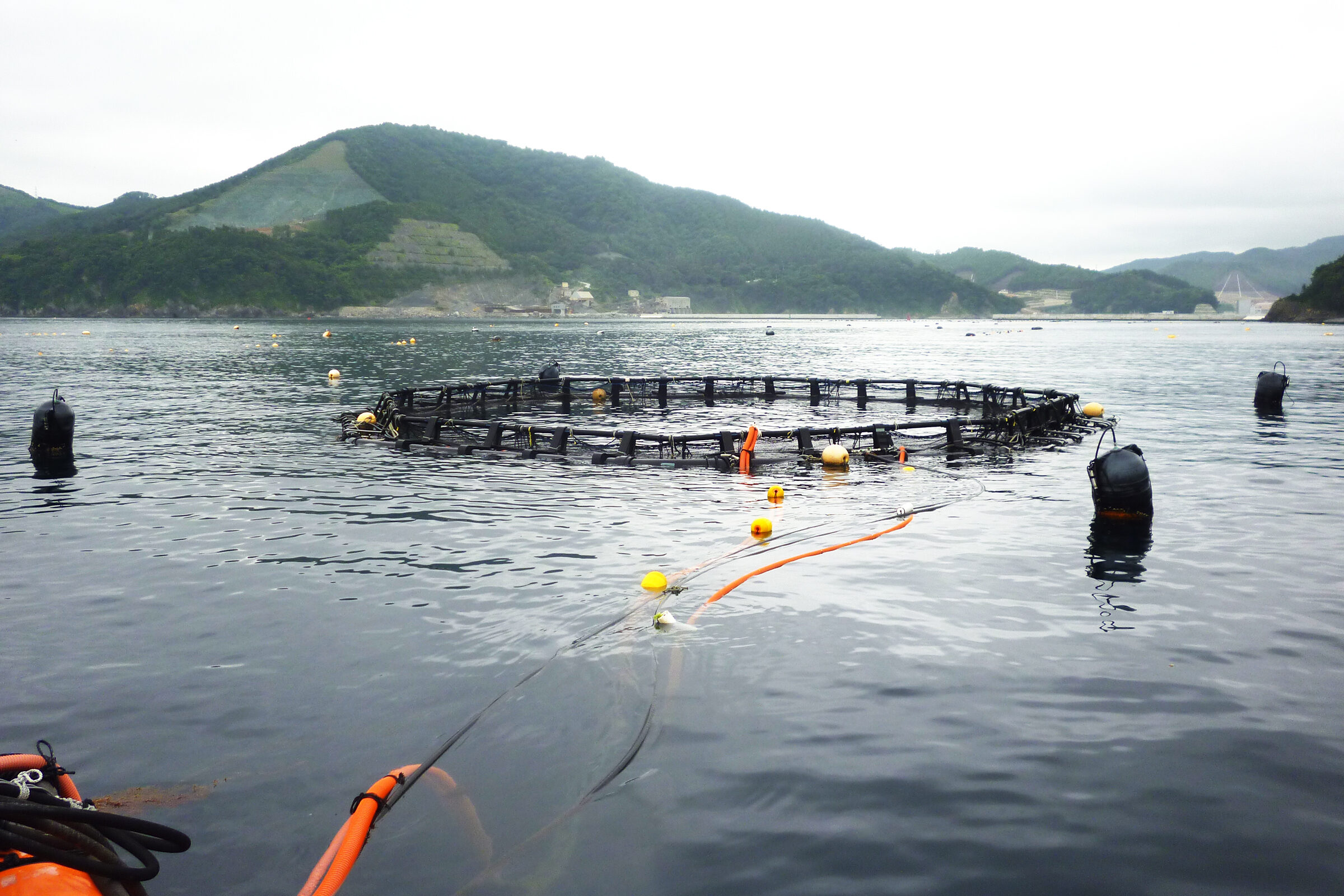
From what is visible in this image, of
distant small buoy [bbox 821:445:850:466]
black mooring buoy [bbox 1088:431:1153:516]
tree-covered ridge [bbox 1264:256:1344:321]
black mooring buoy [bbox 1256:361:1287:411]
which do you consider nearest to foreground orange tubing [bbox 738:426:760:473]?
distant small buoy [bbox 821:445:850:466]

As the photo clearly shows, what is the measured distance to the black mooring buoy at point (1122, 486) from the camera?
58.2 feet

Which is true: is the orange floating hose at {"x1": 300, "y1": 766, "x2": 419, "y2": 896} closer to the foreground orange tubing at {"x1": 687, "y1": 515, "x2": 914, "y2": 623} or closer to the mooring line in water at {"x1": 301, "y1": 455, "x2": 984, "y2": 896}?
the mooring line in water at {"x1": 301, "y1": 455, "x2": 984, "y2": 896}

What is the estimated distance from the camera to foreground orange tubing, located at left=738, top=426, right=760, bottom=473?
78.5 feet

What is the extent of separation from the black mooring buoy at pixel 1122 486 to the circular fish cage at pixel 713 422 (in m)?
3.38

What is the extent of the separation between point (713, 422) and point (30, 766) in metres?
31.1

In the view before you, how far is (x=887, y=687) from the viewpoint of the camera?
9883 mm

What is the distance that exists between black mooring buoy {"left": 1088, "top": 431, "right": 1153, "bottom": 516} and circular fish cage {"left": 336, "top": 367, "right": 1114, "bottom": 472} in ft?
11.1

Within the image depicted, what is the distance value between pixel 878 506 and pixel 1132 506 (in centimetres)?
547

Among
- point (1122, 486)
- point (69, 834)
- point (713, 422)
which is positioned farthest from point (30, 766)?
point (713, 422)

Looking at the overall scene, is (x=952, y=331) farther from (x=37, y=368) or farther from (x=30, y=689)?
(x=30, y=689)

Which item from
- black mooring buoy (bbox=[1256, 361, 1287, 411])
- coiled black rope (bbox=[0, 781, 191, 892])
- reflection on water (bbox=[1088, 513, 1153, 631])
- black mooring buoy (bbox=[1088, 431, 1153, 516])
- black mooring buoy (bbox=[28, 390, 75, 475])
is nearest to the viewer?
coiled black rope (bbox=[0, 781, 191, 892])

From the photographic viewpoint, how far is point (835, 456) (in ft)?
78.3

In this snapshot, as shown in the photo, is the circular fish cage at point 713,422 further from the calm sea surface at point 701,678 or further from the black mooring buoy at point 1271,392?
the black mooring buoy at point 1271,392

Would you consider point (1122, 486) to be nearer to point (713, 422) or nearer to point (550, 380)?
point (713, 422)
